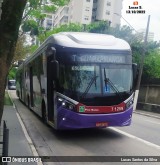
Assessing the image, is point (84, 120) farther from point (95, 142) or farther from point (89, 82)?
point (89, 82)

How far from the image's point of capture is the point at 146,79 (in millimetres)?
31672

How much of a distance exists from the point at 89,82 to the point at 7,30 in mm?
4571

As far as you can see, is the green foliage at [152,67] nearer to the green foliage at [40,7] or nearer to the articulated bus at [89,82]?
the green foliage at [40,7]

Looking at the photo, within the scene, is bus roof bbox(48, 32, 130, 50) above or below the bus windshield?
above

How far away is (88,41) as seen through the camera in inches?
437

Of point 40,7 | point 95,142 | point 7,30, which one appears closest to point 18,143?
point 95,142

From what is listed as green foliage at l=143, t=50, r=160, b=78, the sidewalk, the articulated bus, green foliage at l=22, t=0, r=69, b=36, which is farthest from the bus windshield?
green foliage at l=143, t=50, r=160, b=78

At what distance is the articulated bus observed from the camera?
10398 millimetres

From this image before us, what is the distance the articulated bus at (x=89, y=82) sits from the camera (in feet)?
34.1

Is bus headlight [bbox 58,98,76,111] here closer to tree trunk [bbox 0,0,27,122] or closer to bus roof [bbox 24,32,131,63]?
bus roof [bbox 24,32,131,63]

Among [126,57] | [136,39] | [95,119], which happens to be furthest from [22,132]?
[136,39]

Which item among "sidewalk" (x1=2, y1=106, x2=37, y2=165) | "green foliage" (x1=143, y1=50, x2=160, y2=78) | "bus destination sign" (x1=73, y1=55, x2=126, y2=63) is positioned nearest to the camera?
"sidewalk" (x1=2, y1=106, x2=37, y2=165)

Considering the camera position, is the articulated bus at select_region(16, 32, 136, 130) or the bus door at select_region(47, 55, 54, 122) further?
the bus door at select_region(47, 55, 54, 122)

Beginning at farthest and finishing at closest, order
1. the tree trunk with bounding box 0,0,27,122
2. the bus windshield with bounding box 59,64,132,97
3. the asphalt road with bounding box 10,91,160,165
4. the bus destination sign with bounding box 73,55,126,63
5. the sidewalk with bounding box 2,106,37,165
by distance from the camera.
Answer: the bus destination sign with bounding box 73,55,126,63, the bus windshield with bounding box 59,64,132,97, the asphalt road with bounding box 10,91,160,165, the sidewalk with bounding box 2,106,37,165, the tree trunk with bounding box 0,0,27,122
